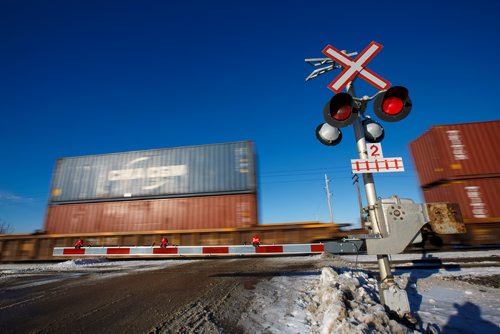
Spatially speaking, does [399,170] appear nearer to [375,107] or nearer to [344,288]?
[375,107]

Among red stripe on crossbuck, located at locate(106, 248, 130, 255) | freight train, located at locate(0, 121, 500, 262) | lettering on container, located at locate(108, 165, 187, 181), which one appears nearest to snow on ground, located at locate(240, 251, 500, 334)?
red stripe on crossbuck, located at locate(106, 248, 130, 255)

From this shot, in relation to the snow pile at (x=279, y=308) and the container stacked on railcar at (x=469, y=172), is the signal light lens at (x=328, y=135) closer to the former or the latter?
the snow pile at (x=279, y=308)

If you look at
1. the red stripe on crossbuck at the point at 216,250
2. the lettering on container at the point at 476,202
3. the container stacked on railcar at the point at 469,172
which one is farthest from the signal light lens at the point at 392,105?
the lettering on container at the point at 476,202

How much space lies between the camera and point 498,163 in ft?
32.2

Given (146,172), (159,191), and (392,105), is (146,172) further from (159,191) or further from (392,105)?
(392,105)

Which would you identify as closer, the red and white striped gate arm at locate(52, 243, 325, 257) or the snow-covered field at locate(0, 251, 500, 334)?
the snow-covered field at locate(0, 251, 500, 334)

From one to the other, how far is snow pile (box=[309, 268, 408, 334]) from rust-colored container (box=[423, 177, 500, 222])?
9.07m

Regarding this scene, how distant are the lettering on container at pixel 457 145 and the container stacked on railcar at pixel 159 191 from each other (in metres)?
9.56

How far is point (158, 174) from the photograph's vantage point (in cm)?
1322

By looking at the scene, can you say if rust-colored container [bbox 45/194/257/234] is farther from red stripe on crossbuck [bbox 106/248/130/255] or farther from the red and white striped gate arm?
the red and white striped gate arm

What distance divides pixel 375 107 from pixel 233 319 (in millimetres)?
3381

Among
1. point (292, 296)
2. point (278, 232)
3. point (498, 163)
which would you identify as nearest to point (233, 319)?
point (292, 296)

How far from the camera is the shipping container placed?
12406 mm

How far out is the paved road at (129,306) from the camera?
2959 millimetres
